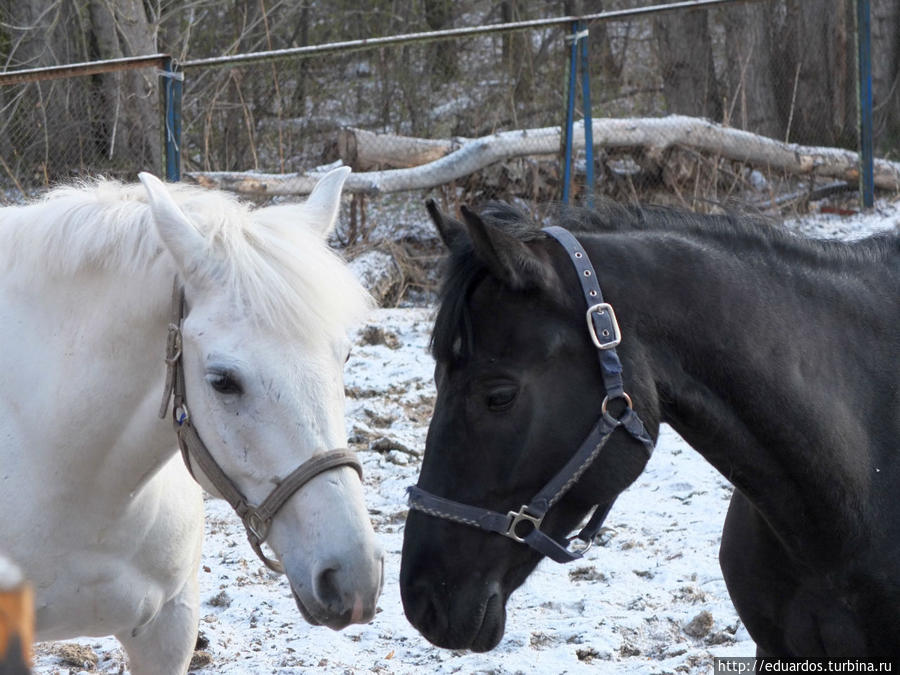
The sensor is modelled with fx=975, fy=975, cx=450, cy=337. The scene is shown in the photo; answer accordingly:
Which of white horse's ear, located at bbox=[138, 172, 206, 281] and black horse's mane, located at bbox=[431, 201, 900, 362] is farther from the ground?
white horse's ear, located at bbox=[138, 172, 206, 281]

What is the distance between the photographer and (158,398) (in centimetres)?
214

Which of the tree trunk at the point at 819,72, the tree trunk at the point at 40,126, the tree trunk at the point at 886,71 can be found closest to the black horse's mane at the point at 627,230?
the tree trunk at the point at 40,126

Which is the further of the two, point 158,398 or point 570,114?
point 570,114

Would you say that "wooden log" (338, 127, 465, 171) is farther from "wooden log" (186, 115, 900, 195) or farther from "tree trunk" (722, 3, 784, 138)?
"tree trunk" (722, 3, 784, 138)

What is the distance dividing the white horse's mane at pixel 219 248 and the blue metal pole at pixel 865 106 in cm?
660

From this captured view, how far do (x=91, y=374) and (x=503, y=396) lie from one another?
0.96 metres

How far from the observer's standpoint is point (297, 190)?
269 inches

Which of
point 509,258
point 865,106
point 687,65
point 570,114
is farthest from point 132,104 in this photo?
point 509,258

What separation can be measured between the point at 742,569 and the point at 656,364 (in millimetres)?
643

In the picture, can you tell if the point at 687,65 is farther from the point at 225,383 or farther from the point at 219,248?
the point at 225,383

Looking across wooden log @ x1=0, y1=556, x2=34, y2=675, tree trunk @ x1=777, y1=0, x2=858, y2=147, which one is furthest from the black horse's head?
tree trunk @ x1=777, y1=0, x2=858, y2=147

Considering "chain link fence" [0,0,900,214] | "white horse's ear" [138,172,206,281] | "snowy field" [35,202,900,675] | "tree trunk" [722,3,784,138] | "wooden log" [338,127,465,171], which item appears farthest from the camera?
"tree trunk" [722,3,784,138]

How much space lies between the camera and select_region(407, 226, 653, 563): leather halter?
5.92 feet

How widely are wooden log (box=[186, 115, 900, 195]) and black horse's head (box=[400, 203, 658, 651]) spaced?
16.6ft
